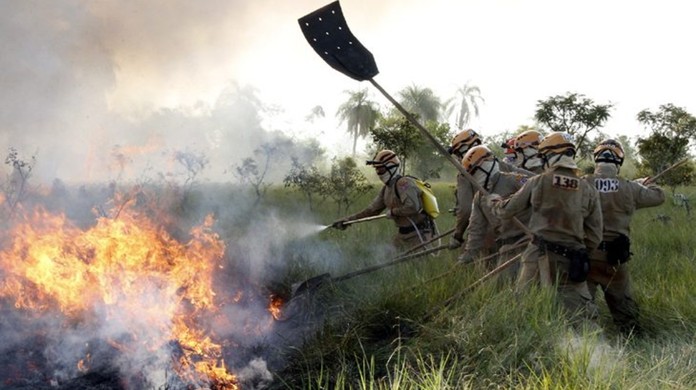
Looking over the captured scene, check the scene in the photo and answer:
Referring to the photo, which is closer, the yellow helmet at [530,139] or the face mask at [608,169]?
the face mask at [608,169]

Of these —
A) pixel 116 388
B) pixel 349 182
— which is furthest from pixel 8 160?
pixel 349 182

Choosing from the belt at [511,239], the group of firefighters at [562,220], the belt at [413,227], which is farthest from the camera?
the belt at [413,227]

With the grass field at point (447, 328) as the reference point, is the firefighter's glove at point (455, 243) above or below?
above

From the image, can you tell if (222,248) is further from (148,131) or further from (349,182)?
(349,182)

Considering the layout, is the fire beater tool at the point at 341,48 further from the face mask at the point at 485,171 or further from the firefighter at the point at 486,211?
the face mask at the point at 485,171

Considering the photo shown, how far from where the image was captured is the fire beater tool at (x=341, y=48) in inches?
195

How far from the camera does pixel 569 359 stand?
Result: 130 inches

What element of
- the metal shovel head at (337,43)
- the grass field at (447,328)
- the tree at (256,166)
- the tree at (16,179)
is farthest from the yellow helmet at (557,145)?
the tree at (256,166)

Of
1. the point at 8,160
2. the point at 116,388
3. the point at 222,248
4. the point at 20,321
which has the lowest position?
the point at 116,388

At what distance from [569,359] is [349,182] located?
36.7 feet

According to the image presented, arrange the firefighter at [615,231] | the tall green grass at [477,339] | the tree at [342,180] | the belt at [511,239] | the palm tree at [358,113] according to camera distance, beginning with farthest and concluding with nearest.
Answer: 1. the palm tree at [358,113]
2. the tree at [342,180]
3. the belt at [511,239]
4. the firefighter at [615,231]
5. the tall green grass at [477,339]

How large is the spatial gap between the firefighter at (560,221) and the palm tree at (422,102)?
43178 mm

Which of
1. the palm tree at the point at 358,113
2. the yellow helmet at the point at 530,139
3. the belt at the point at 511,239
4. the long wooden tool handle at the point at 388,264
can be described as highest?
the palm tree at the point at 358,113

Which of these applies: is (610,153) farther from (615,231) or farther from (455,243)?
(455,243)
